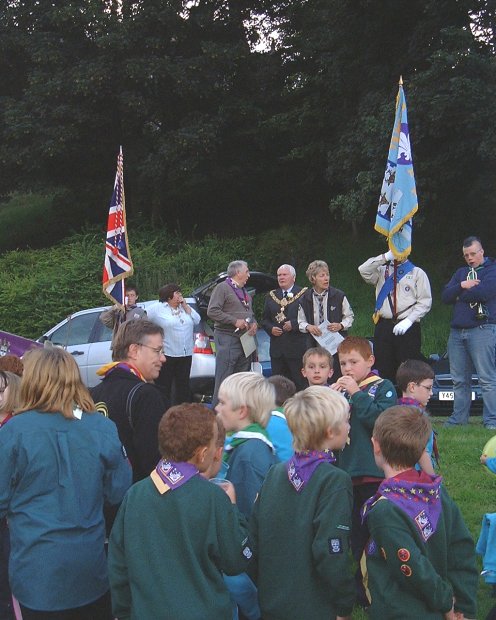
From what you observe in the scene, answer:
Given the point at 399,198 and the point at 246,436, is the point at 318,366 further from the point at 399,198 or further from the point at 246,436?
the point at 399,198

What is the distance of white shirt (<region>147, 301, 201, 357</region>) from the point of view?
10.6 metres

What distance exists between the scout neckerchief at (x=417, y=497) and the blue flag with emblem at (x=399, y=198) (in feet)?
17.9

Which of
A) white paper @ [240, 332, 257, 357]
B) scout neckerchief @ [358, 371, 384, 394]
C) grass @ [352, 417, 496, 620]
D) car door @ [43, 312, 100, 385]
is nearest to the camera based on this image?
scout neckerchief @ [358, 371, 384, 394]

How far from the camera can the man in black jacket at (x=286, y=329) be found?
32.5 feet

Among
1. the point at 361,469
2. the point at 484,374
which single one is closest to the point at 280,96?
the point at 484,374

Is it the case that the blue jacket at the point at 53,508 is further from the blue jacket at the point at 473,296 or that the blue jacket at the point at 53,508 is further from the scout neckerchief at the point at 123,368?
the blue jacket at the point at 473,296

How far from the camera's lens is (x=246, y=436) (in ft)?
13.9

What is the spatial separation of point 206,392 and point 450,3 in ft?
35.7

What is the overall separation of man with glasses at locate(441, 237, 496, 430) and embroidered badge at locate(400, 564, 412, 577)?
576 centimetres

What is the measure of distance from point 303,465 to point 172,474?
63cm

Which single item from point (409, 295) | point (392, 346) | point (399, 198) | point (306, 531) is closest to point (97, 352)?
point (392, 346)

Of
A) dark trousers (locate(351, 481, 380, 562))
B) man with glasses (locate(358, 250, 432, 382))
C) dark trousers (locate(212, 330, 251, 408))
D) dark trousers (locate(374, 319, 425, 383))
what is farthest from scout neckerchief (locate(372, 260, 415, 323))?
dark trousers (locate(351, 481, 380, 562))

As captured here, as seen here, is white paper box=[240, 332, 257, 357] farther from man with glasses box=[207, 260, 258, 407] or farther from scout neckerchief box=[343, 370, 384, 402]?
scout neckerchief box=[343, 370, 384, 402]

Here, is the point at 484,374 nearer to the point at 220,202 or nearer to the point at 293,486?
the point at 293,486
